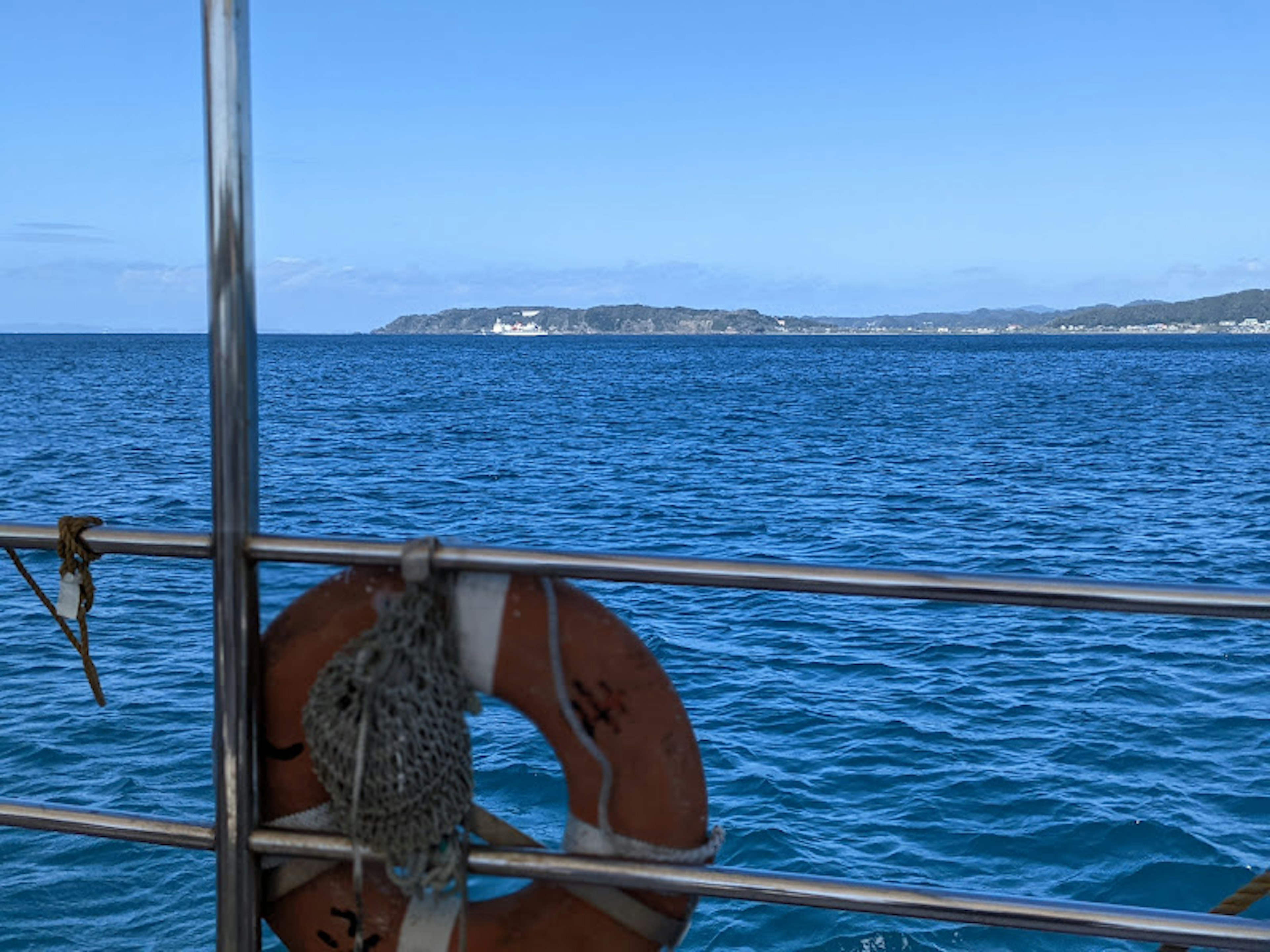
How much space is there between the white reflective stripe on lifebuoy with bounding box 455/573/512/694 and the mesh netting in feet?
0.06

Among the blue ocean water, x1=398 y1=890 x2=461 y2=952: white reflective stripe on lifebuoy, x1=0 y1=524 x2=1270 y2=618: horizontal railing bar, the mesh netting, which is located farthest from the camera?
the blue ocean water

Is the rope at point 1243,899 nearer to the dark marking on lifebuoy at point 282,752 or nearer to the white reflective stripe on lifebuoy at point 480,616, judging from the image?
the white reflective stripe on lifebuoy at point 480,616

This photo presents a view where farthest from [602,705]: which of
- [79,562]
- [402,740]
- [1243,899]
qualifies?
[1243,899]

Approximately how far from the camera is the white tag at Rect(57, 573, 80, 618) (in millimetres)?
1466

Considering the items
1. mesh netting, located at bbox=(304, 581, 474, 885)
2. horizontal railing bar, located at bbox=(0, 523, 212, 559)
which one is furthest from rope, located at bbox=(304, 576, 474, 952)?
horizontal railing bar, located at bbox=(0, 523, 212, 559)

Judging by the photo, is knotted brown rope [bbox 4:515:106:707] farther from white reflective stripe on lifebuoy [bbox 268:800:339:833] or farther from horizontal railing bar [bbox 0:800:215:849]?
white reflective stripe on lifebuoy [bbox 268:800:339:833]

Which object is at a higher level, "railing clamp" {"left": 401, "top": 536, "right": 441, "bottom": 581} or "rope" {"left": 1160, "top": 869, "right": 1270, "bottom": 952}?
"railing clamp" {"left": 401, "top": 536, "right": 441, "bottom": 581}

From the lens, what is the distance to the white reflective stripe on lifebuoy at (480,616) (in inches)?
52.9

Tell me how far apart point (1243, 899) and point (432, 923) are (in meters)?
0.95

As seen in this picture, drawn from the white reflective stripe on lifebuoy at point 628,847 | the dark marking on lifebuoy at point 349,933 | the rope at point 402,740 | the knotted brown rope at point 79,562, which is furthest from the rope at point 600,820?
the knotted brown rope at point 79,562

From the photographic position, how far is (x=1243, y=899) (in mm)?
1408

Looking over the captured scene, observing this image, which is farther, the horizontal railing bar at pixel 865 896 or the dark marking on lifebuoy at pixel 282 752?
the dark marking on lifebuoy at pixel 282 752

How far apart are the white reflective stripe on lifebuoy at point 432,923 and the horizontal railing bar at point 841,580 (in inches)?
16.1

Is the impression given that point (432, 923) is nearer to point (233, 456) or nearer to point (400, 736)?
point (400, 736)
